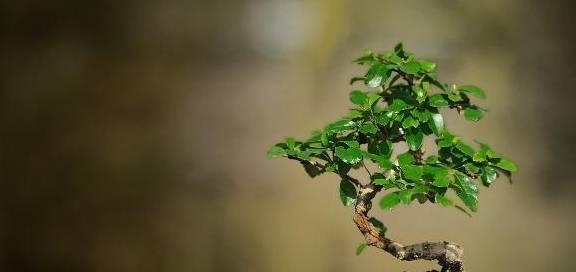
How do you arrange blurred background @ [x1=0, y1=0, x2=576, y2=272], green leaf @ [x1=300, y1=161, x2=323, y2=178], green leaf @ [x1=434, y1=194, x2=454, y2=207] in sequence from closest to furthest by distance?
1. green leaf @ [x1=434, y1=194, x2=454, y2=207]
2. green leaf @ [x1=300, y1=161, x2=323, y2=178]
3. blurred background @ [x1=0, y1=0, x2=576, y2=272]

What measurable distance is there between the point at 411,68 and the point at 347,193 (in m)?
0.29

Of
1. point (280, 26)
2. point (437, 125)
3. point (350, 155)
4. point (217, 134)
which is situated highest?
point (280, 26)

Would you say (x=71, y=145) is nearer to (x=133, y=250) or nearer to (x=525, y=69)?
(x=133, y=250)

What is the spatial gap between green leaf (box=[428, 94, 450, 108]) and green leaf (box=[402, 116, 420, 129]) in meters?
0.05

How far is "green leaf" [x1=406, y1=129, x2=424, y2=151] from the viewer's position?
996mm

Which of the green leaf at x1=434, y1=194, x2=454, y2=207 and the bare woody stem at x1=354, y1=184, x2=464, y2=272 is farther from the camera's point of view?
the bare woody stem at x1=354, y1=184, x2=464, y2=272

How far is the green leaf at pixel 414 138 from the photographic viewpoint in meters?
1.00

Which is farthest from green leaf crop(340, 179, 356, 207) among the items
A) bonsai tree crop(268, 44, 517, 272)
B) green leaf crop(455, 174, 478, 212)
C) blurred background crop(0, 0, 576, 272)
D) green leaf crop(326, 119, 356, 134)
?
blurred background crop(0, 0, 576, 272)

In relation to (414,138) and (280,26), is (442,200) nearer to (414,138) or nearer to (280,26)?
(414,138)

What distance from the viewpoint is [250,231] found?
1.85 metres

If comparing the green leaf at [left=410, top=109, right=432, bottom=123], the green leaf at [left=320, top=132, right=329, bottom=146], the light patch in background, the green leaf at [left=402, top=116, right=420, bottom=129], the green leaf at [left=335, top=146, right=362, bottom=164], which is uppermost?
the light patch in background

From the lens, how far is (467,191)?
91cm

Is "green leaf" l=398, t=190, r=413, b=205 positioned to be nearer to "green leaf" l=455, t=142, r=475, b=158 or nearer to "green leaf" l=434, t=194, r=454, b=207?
"green leaf" l=434, t=194, r=454, b=207

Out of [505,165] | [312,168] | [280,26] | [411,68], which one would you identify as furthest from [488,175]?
[280,26]
